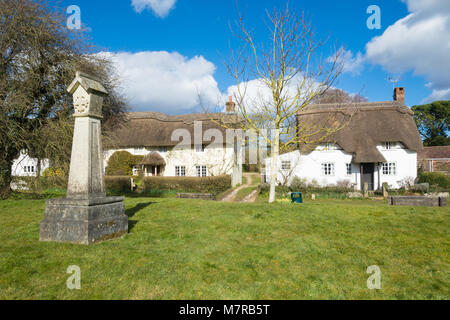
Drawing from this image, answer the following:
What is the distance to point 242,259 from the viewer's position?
504 cm

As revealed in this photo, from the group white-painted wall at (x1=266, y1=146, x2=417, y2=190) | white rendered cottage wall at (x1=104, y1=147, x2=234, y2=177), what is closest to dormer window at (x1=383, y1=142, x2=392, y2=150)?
white-painted wall at (x1=266, y1=146, x2=417, y2=190)

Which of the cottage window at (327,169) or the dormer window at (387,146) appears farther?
the cottage window at (327,169)

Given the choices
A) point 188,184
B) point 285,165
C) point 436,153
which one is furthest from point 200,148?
point 436,153

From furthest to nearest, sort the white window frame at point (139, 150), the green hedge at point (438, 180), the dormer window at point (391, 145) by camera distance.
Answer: the white window frame at point (139, 150)
the dormer window at point (391, 145)
the green hedge at point (438, 180)

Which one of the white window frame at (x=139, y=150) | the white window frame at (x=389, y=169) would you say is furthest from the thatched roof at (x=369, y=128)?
the white window frame at (x=139, y=150)

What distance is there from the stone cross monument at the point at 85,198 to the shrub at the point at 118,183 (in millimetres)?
22318

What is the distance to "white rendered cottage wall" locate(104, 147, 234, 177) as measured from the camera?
95.8ft

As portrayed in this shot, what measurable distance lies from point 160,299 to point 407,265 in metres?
4.23

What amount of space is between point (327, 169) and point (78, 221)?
23560mm

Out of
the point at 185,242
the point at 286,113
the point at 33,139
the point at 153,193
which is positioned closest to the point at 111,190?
the point at 153,193

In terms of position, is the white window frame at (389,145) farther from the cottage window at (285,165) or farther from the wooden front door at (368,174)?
the cottage window at (285,165)

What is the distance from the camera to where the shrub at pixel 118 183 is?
27.5 meters

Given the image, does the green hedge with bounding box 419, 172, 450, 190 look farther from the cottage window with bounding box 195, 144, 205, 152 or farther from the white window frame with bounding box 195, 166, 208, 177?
the cottage window with bounding box 195, 144, 205, 152

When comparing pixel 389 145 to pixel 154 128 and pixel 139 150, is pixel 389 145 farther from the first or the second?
pixel 139 150
